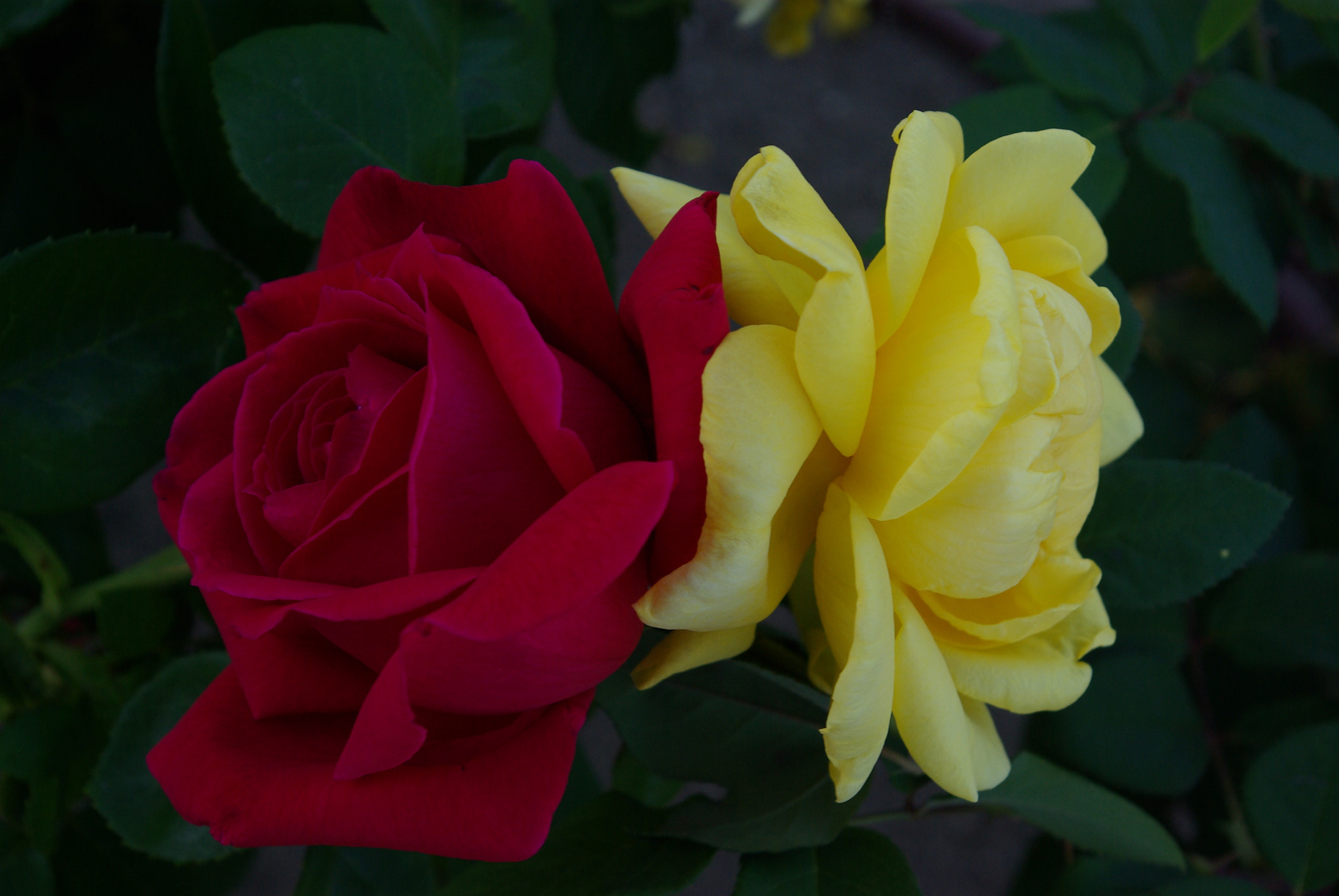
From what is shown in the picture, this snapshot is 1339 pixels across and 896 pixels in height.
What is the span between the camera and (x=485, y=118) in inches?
20.0

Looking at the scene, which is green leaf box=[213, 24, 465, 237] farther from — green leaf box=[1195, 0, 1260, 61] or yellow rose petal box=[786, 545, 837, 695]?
green leaf box=[1195, 0, 1260, 61]

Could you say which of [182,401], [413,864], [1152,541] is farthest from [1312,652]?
[182,401]

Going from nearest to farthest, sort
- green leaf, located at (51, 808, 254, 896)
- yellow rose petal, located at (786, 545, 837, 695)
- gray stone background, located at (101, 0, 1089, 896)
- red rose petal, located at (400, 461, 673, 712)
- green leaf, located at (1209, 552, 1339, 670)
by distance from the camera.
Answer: red rose petal, located at (400, 461, 673, 712), yellow rose petal, located at (786, 545, 837, 695), green leaf, located at (51, 808, 254, 896), green leaf, located at (1209, 552, 1339, 670), gray stone background, located at (101, 0, 1089, 896)

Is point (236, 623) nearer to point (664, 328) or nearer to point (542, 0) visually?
point (664, 328)

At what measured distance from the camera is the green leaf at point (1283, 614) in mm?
646

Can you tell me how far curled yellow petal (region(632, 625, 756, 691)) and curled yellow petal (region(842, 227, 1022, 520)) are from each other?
0.05m

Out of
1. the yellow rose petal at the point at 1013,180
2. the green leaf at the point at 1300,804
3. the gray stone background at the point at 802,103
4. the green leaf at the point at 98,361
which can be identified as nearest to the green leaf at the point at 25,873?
the green leaf at the point at 98,361

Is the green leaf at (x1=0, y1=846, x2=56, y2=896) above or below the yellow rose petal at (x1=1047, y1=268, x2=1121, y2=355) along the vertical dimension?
below

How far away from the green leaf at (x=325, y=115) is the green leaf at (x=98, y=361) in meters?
0.05

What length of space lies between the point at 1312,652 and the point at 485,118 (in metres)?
0.63

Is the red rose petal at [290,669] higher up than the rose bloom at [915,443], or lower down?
lower down

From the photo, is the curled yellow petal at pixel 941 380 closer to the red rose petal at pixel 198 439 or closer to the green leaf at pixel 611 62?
the red rose petal at pixel 198 439

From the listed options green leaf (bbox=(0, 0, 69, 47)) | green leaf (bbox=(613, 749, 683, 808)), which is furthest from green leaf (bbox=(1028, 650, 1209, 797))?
green leaf (bbox=(0, 0, 69, 47))

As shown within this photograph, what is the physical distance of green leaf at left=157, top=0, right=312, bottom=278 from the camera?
0.44 m
